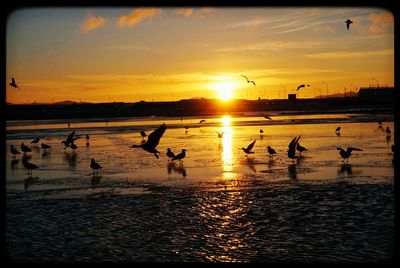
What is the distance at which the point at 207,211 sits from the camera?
7.99m

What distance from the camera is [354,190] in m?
9.27

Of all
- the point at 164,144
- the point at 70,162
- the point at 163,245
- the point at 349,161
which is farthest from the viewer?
the point at 164,144

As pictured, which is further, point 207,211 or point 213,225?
point 207,211

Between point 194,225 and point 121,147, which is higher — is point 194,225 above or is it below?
below

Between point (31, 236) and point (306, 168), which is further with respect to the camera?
point (306, 168)

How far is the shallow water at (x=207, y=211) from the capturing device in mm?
5988

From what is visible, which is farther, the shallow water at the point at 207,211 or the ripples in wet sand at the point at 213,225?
the shallow water at the point at 207,211

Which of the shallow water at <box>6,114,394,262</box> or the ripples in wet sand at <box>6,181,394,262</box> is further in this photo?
the shallow water at <box>6,114,394,262</box>

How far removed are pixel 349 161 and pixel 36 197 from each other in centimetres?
852

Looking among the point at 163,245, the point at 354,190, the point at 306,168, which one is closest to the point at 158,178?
the point at 306,168

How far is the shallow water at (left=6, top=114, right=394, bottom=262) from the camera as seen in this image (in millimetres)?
5988

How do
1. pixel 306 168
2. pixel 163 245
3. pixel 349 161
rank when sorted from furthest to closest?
pixel 349 161, pixel 306 168, pixel 163 245

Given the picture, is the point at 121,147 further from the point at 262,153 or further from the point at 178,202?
the point at 178,202

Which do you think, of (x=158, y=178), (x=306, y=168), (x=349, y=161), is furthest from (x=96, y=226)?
(x=349, y=161)
